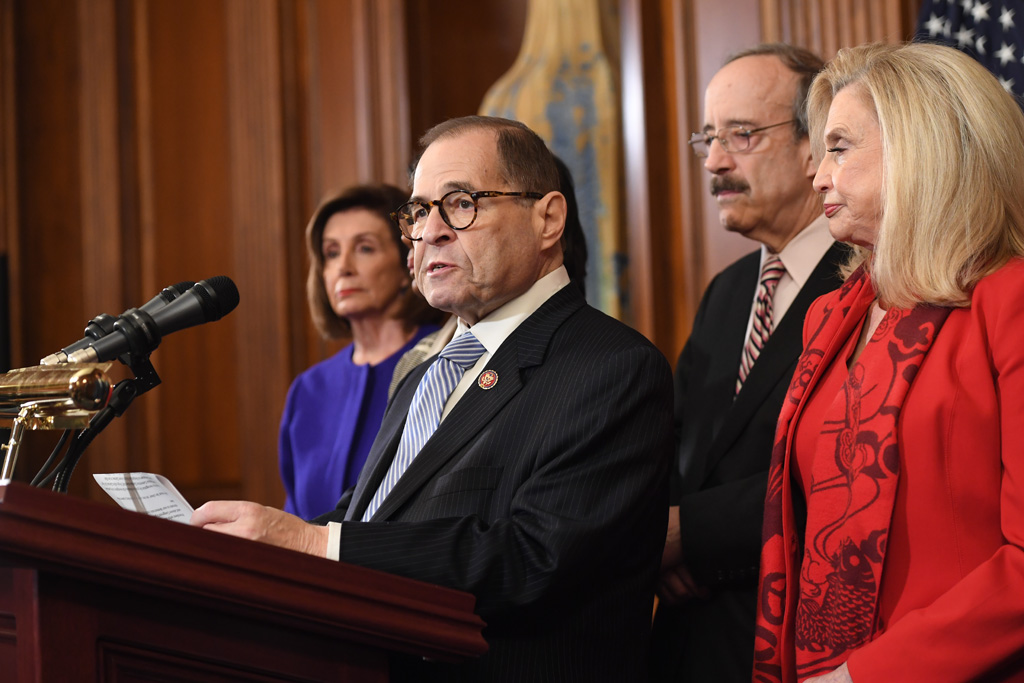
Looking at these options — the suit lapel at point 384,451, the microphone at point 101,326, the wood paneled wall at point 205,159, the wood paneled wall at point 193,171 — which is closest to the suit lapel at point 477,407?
the suit lapel at point 384,451

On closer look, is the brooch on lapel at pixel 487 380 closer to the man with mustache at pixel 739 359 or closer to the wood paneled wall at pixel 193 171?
the man with mustache at pixel 739 359

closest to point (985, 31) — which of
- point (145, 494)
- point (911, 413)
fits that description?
point (911, 413)

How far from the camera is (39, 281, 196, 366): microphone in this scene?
1.50 meters

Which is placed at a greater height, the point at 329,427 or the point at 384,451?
the point at 384,451

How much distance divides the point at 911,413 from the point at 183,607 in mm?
1089

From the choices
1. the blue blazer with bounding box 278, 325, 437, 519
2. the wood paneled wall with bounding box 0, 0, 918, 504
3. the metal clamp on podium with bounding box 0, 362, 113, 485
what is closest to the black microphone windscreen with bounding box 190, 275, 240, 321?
the metal clamp on podium with bounding box 0, 362, 113, 485

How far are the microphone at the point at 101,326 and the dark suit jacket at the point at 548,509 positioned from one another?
0.45 m

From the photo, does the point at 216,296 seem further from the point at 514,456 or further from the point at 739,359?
the point at 739,359

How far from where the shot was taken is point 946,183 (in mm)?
1653

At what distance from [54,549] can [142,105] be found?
14.4ft

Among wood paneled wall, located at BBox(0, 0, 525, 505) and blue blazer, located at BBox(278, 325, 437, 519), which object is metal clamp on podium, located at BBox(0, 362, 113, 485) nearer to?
blue blazer, located at BBox(278, 325, 437, 519)

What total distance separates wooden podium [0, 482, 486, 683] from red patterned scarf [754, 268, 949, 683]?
2.08ft

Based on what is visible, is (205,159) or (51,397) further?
(205,159)

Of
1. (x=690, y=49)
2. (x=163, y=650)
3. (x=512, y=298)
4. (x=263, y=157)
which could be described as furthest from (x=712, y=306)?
(x=263, y=157)
